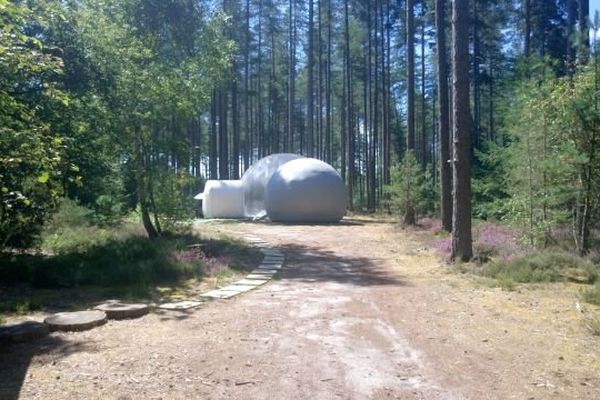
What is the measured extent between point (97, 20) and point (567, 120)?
1108 centimetres

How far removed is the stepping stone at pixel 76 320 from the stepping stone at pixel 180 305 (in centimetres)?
106

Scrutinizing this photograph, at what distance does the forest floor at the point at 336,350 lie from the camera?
5.01 meters

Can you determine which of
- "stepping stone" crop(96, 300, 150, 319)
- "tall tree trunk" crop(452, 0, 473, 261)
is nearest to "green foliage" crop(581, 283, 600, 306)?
"tall tree trunk" crop(452, 0, 473, 261)

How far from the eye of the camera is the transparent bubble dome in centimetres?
2941

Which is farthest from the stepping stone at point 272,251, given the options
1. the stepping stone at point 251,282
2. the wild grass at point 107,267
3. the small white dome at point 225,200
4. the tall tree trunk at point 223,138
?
the tall tree trunk at point 223,138

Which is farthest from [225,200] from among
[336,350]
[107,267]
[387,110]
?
[336,350]

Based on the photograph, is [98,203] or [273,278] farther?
[98,203]

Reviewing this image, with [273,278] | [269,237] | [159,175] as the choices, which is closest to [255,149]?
[269,237]

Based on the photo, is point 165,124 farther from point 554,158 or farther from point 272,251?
point 554,158

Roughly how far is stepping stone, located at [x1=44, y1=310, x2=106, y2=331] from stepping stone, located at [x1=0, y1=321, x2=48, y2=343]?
0.54 ft

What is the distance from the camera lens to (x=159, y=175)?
1460 cm

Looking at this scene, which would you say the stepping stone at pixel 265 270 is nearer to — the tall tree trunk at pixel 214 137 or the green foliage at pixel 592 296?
the green foliage at pixel 592 296

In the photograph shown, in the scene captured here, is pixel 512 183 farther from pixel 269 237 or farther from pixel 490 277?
pixel 269 237

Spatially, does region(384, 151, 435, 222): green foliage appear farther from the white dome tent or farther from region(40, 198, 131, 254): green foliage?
the white dome tent
